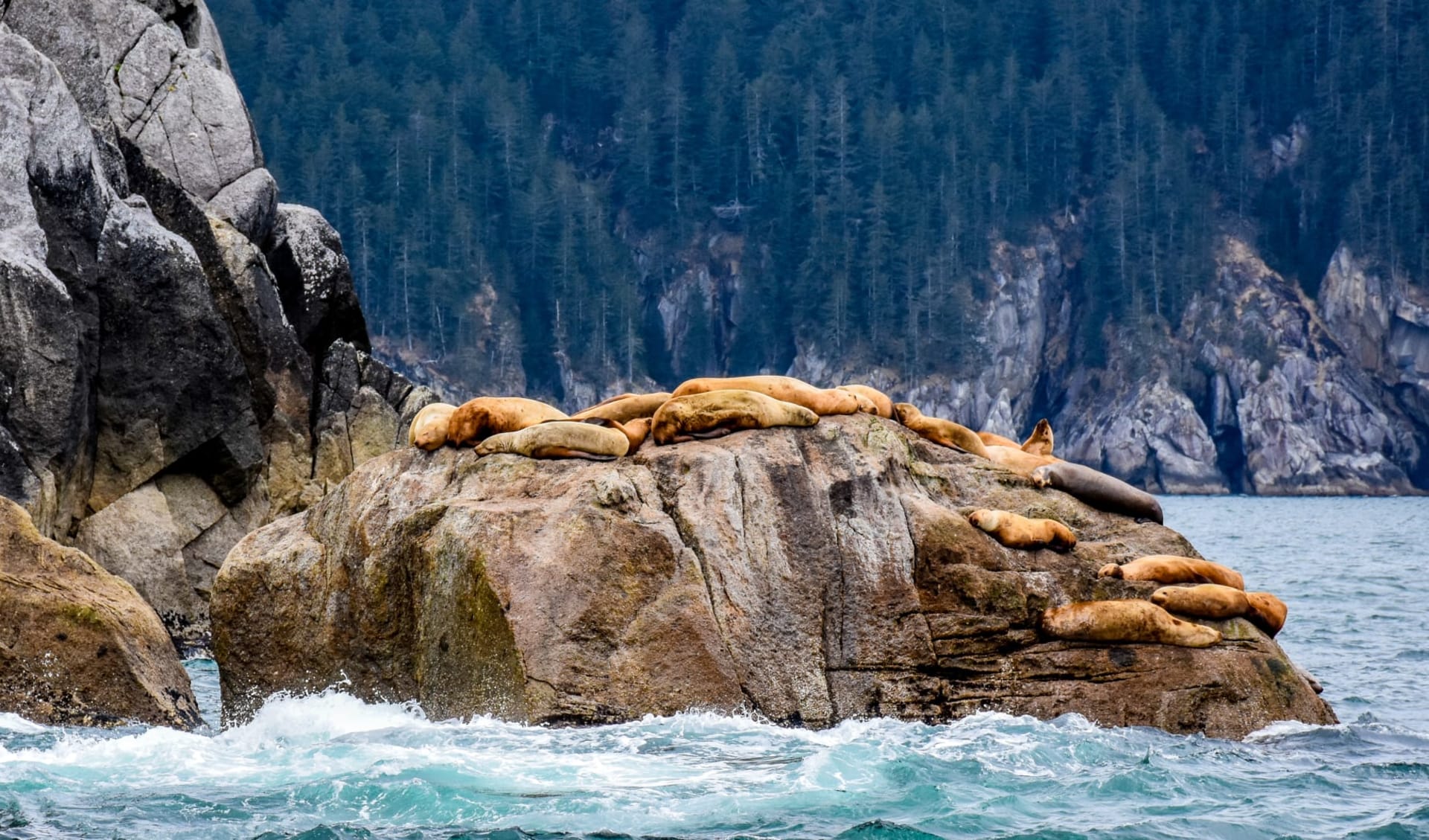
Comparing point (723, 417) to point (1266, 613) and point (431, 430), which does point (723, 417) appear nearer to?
point (431, 430)

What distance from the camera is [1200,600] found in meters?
13.6

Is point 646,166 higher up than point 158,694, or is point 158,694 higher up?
point 646,166

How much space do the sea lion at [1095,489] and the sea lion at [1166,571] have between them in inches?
52.2

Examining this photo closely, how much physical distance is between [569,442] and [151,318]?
35.4 ft

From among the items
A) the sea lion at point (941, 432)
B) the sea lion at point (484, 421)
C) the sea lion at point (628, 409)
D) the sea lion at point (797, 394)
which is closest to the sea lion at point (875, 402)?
the sea lion at point (941, 432)

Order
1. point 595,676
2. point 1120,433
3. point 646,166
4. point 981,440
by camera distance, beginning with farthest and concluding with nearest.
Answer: point 646,166
point 1120,433
point 981,440
point 595,676

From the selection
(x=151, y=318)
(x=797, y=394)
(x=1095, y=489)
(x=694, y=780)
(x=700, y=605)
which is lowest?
(x=694, y=780)

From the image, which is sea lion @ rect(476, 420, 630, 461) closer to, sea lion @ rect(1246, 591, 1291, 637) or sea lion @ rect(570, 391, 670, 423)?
sea lion @ rect(570, 391, 670, 423)

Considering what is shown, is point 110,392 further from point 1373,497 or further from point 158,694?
point 1373,497

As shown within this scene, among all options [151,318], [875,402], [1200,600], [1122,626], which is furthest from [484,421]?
[151,318]

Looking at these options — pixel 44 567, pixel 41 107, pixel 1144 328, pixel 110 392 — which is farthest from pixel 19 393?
pixel 1144 328

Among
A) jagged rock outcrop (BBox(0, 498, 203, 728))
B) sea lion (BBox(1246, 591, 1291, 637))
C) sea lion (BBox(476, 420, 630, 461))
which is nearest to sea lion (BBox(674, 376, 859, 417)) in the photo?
sea lion (BBox(476, 420, 630, 461))

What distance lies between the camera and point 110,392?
22.0 metres

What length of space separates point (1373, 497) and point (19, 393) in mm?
86172
